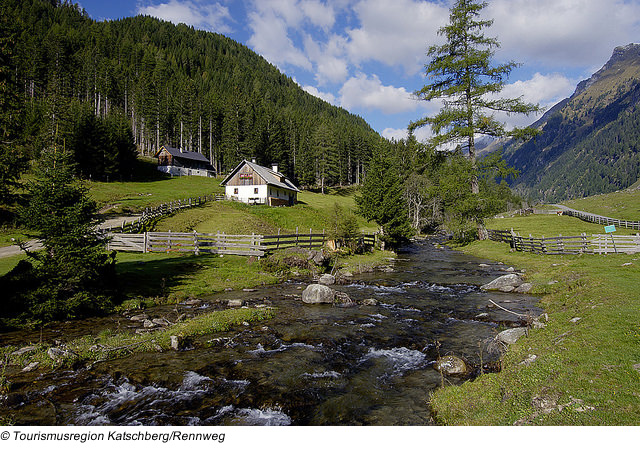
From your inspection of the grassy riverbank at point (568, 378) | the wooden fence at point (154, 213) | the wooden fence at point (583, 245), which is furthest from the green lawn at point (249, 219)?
the grassy riverbank at point (568, 378)

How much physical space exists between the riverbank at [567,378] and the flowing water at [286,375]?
3.28 feet

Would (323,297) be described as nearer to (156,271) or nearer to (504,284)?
(504,284)

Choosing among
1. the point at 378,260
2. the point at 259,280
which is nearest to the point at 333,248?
the point at 378,260

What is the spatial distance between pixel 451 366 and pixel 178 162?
3392 inches

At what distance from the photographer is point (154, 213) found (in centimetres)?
3997

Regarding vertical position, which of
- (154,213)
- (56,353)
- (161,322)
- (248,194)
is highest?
(248,194)

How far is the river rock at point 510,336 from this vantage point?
9.28 meters

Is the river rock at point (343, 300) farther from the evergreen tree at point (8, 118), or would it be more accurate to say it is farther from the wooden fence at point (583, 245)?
the wooden fence at point (583, 245)

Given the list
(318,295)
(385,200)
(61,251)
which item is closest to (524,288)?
(318,295)

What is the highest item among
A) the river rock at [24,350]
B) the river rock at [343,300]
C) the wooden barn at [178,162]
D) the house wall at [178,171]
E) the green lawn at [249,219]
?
the wooden barn at [178,162]

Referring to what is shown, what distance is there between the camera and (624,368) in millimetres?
5914

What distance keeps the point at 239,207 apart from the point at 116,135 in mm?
36294

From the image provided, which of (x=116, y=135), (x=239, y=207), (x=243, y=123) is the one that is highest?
(x=243, y=123)

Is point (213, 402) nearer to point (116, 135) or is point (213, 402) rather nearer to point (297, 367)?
point (297, 367)
